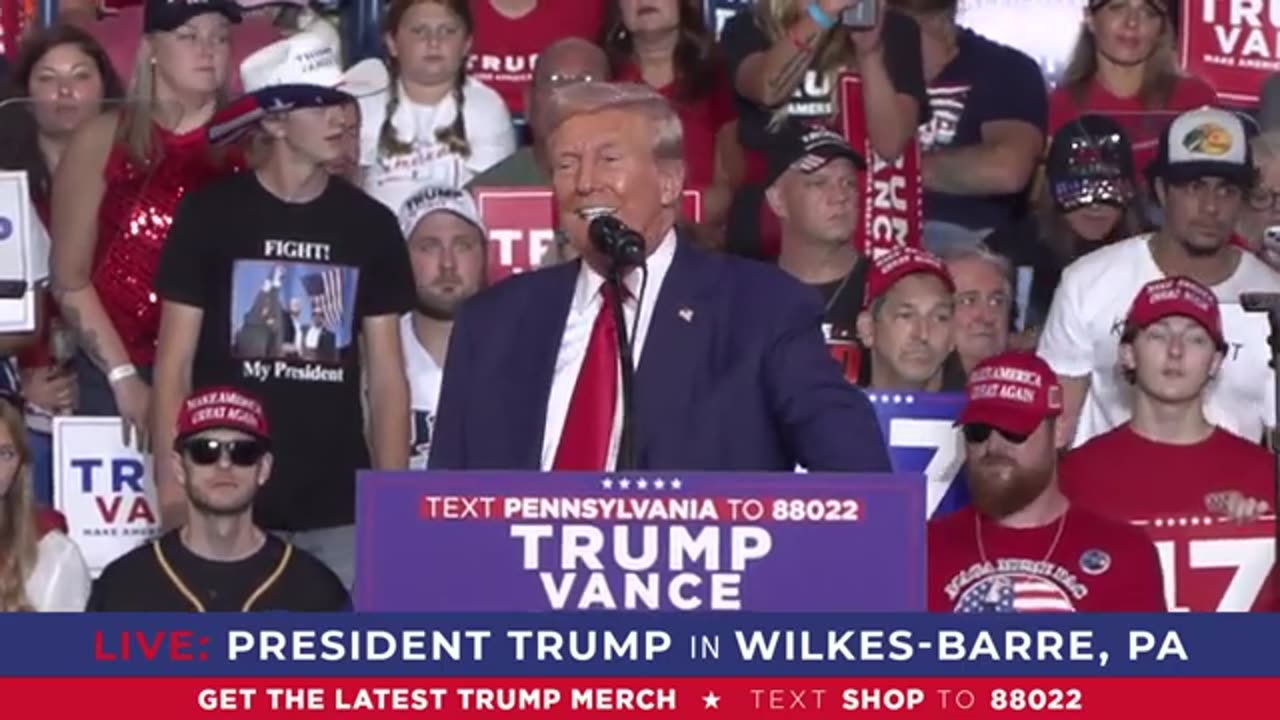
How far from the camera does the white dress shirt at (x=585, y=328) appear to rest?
599 centimetres

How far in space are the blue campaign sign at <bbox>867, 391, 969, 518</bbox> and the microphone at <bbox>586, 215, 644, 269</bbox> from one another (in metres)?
2.85

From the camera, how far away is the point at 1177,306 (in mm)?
8578

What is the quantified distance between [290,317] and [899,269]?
1642 mm

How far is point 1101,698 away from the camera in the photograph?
4.92m

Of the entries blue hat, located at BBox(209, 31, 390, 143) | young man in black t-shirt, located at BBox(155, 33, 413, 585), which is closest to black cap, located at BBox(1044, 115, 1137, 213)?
blue hat, located at BBox(209, 31, 390, 143)

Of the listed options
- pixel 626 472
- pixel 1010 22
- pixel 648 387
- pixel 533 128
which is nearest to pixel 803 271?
pixel 533 128

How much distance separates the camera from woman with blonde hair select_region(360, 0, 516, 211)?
984 centimetres

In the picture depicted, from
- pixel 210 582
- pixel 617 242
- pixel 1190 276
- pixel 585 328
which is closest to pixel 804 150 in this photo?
pixel 1190 276

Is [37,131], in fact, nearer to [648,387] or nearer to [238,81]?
[238,81]

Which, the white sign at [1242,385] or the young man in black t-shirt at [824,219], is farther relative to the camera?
the young man in black t-shirt at [824,219]

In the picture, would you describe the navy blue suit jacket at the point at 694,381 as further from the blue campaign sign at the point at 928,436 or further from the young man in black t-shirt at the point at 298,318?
the young man in black t-shirt at the point at 298,318

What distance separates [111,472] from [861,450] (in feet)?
11.7

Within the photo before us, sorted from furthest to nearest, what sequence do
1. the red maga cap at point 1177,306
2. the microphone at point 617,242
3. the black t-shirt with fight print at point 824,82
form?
the black t-shirt with fight print at point 824,82 < the red maga cap at point 1177,306 < the microphone at point 617,242

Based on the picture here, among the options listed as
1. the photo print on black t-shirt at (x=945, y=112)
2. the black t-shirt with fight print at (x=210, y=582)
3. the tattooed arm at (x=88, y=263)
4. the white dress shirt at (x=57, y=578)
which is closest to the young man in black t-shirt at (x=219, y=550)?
the black t-shirt with fight print at (x=210, y=582)
